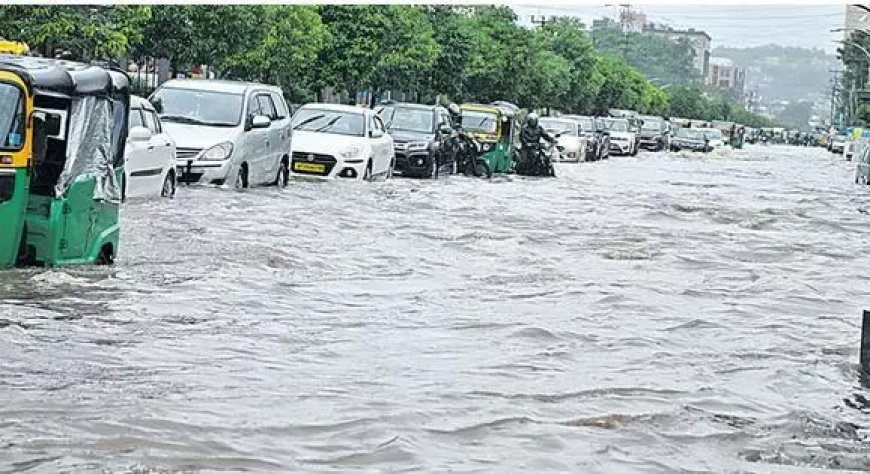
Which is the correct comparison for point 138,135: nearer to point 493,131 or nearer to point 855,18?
point 493,131

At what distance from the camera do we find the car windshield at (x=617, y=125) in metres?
61.2

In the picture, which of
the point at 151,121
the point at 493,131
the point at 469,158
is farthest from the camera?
the point at 493,131

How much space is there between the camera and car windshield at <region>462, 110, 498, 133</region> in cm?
3541

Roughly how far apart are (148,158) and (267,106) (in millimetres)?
5105

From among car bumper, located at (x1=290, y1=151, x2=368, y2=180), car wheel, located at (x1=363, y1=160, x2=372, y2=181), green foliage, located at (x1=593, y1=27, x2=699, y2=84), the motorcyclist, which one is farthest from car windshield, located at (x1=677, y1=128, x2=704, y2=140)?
green foliage, located at (x1=593, y1=27, x2=699, y2=84)

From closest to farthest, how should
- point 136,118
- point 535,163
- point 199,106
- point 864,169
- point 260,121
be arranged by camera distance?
point 136,118, point 260,121, point 199,106, point 535,163, point 864,169

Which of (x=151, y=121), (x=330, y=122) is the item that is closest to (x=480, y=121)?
(x=330, y=122)

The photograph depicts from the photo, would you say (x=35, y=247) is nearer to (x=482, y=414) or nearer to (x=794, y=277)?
(x=482, y=414)

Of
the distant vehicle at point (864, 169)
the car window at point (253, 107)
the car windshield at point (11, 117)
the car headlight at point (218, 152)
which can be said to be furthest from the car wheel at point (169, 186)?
the distant vehicle at point (864, 169)

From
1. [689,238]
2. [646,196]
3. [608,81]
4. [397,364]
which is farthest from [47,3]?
[608,81]

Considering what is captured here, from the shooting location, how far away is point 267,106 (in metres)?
22.5

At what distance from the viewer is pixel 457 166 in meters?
33.7

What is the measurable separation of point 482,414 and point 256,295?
457 cm

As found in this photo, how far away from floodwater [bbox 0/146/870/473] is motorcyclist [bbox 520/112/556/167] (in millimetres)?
16240
